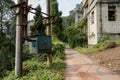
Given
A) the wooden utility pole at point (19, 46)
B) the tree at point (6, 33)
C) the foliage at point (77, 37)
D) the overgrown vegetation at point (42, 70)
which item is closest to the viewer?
the overgrown vegetation at point (42, 70)

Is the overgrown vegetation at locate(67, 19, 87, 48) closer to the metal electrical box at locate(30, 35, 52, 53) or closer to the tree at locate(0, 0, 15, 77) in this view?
the tree at locate(0, 0, 15, 77)

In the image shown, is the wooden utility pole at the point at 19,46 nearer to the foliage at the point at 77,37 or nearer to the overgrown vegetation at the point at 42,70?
the overgrown vegetation at the point at 42,70

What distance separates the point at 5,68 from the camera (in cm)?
2020

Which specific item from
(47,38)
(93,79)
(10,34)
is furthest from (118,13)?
(93,79)

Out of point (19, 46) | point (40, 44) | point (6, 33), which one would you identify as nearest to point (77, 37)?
point (6, 33)

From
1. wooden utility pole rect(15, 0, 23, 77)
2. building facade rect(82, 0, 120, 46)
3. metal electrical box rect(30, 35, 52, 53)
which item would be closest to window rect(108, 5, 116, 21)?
building facade rect(82, 0, 120, 46)

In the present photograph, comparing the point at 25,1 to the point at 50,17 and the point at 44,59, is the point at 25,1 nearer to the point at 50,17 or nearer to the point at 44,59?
the point at 50,17

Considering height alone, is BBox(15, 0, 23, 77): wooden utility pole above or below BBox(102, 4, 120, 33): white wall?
below

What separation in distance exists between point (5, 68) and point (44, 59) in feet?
15.0

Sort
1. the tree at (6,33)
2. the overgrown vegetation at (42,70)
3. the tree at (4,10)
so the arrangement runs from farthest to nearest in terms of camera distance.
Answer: the tree at (4,10), the tree at (6,33), the overgrown vegetation at (42,70)

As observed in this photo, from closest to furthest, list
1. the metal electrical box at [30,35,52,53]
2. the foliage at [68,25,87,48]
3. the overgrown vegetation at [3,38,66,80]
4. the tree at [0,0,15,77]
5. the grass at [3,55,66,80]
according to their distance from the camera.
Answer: the grass at [3,55,66,80], the overgrown vegetation at [3,38,66,80], the metal electrical box at [30,35,52,53], the tree at [0,0,15,77], the foliage at [68,25,87,48]

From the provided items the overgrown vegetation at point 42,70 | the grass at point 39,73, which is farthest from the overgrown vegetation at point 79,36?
the grass at point 39,73

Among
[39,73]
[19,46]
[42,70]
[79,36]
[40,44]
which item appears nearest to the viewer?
[39,73]

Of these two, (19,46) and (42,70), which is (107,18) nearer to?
(42,70)
